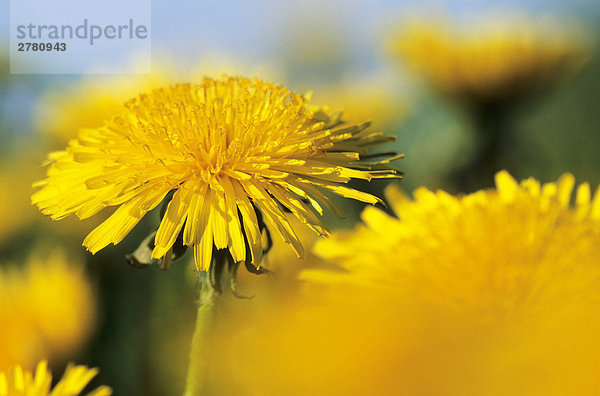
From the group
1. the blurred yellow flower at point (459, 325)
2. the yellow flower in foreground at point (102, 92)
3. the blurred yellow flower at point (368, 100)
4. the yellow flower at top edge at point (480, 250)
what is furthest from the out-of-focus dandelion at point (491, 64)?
the blurred yellow flower at point (459, 325)

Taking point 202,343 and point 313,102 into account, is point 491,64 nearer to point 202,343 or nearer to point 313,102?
point 313,102

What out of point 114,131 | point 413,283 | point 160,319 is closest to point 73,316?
point 160,319

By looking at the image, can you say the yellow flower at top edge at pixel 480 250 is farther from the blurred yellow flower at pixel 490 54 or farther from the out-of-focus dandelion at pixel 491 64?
the blurred yellow flower at pixel 490 54

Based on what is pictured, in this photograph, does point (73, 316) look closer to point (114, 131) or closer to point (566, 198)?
point (114, 131)

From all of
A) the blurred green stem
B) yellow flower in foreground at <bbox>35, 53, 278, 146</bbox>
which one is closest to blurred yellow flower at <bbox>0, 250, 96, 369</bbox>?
yellow flower in foreground at <bbox>35, 53, 278, 146</bbox>

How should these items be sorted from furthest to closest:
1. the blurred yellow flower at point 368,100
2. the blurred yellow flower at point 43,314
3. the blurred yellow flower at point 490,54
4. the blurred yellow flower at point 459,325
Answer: the blurred yellow flower at point 368,100 → the blurred yellow flower at point 490,54 → the blurred yellow flower at point 43,314 → the blurred yellow flower at point 459,325

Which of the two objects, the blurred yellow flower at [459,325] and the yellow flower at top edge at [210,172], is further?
the yellow flower at top edge at [210,172]

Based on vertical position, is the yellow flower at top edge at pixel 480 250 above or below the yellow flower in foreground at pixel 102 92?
below

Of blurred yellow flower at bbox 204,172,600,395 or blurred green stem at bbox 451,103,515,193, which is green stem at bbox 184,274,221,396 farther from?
blurred green stem at bbox 451,103,515,193
